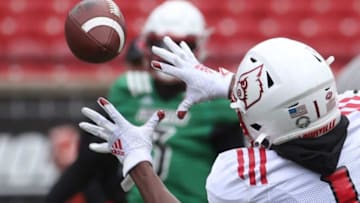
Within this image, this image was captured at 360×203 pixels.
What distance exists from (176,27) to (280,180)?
52.0 inches

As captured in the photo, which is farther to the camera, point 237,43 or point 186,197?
point 237,43

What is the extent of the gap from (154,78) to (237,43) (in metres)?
4.99

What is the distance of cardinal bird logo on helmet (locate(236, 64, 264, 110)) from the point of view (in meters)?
3.02

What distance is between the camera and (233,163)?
307 cm

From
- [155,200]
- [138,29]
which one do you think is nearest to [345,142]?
[155,200]

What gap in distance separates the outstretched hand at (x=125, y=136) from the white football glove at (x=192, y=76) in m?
0.28

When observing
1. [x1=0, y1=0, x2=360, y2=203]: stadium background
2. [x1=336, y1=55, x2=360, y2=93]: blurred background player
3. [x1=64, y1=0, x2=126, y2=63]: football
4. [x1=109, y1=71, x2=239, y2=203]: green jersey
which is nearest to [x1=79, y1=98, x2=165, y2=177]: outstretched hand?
[x1=64, y1=0, x2=126, y2=63]: football

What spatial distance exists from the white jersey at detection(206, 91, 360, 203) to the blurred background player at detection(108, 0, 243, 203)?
97cm

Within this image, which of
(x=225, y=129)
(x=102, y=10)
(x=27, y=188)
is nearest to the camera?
(x=102, y=10)

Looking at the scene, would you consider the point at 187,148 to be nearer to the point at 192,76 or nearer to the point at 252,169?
the point at 192,76

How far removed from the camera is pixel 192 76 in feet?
11.3

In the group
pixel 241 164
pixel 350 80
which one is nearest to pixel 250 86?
pixel 241 164

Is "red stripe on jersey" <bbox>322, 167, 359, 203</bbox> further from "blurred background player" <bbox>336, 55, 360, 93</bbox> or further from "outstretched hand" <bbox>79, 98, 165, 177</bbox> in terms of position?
"blurred background player" <bbox>336, 55, 360, 93</bbox>

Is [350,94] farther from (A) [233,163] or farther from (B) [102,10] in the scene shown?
(B) [102,10]
